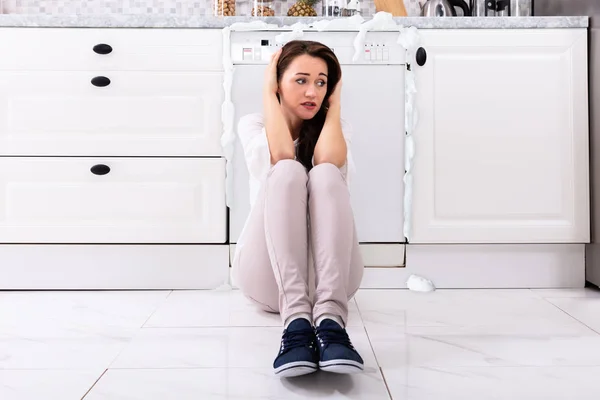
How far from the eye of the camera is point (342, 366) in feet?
3.25

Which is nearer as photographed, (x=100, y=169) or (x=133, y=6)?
(x=100, y=169)

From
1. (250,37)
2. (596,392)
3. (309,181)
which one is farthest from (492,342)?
(250,37)

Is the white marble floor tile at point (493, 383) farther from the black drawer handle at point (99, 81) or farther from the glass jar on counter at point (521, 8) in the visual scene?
the glass jar on counter at point (521, 8)

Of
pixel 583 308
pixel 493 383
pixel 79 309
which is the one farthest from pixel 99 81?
pixel 583 308

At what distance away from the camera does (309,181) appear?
1253 millimetres

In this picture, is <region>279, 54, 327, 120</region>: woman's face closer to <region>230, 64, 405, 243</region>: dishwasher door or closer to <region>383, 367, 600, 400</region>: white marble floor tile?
<region>230, 64, 405, 243</region>: dishwasher door

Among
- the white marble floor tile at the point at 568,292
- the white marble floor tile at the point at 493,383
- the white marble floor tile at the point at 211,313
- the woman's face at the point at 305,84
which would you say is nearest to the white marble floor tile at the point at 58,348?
the white marble floor tile at the point at 211,313

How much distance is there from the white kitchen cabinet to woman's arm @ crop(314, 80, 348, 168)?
566 millimetres

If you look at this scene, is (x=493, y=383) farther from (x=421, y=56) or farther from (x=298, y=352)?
(x=421, y=56)

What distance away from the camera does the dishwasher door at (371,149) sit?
1.86 metres

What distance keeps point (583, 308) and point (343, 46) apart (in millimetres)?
1098

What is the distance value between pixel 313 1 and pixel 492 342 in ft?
5.25

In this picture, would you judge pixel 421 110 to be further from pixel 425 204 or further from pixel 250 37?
pixel 250 37

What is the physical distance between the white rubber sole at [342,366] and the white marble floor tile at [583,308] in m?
0.74
